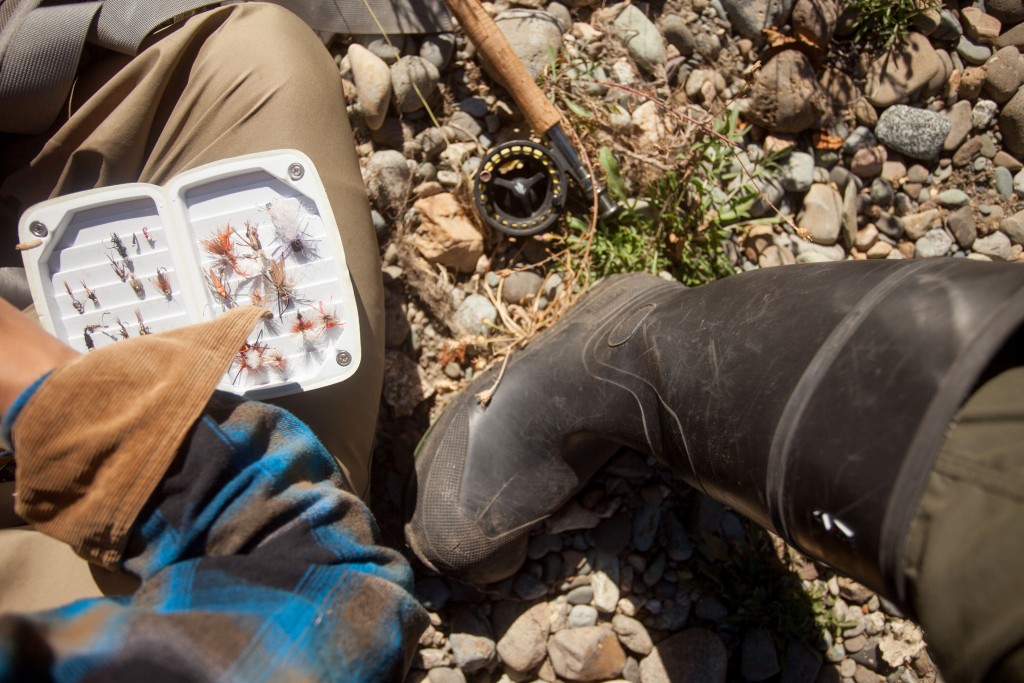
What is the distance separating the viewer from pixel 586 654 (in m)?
2.23

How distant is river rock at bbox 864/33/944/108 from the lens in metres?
2.58

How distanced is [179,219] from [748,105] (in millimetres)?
2018

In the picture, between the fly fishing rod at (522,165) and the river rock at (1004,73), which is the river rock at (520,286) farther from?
the river rock at (1004,73)

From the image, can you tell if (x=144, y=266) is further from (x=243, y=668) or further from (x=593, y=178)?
(x=593, y=178)

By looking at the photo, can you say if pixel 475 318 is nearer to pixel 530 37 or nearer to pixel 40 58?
pixel 530 37

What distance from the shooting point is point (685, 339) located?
164 cm

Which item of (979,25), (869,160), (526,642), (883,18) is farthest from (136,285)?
(979,25)

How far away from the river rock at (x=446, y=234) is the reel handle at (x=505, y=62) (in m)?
0.40

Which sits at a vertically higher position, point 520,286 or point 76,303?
point 76,303

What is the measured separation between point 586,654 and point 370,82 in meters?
2.06

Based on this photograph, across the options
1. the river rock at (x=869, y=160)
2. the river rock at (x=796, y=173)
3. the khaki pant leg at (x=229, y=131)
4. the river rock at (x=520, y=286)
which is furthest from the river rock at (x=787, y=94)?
the khaki pant leg at (x=229, y=131)

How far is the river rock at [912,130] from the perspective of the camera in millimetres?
2566

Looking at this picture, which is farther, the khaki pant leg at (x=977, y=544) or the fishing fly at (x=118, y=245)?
the fishing fly at (x=118, y=245)

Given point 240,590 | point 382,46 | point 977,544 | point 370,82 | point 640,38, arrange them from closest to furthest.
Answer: point 977,544 → point 240,590 → point 370,82 → point 382,46 → point 640,38
